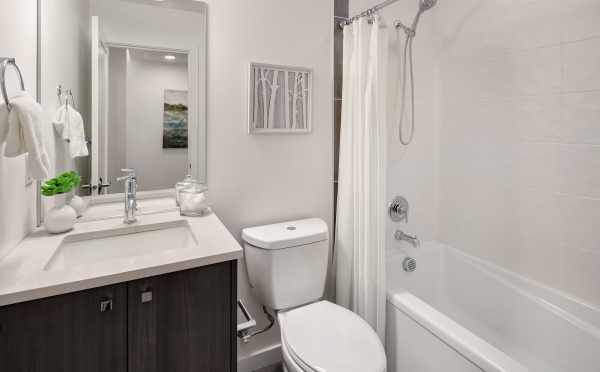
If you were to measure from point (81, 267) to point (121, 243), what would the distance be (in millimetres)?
350

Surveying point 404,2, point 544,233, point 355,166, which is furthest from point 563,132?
point 404,2

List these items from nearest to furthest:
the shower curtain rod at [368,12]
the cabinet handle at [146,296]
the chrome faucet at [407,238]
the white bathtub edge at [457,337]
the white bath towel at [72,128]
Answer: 1. the cabinet handle at [146,296]
2. the white bathtub edge at [457,337]
3. the white bath towel at [72,128]
4. the shower curtain rod at [368,12]
5. the chrome faucet at [407,238]

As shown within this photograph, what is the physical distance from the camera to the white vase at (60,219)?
1230 millimetres

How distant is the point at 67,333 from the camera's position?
3.02ft

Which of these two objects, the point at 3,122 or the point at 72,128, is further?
the point at 72,128

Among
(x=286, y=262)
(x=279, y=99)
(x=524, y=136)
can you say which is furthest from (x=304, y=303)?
(x=524, y=136)

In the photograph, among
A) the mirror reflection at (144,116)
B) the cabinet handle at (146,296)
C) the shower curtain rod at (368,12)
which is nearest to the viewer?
the cabinet handle at (146,296)

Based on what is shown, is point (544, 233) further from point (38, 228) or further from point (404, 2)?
point (38, 228)

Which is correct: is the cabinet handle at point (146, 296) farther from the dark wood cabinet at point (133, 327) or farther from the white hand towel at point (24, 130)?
the white hand towel at point (24, 130)

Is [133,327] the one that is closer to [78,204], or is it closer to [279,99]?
[78,204]

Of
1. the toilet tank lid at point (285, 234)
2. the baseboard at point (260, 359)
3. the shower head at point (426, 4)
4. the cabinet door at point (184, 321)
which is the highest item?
the shower head at point (426, 4)

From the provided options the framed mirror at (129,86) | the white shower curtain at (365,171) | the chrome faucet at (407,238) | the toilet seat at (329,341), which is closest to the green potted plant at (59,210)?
the framed mirror at (129,86)

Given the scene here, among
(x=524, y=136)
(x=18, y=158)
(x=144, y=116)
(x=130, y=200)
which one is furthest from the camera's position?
(x=524, y=136)

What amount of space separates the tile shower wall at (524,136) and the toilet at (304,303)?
104 centimetres
